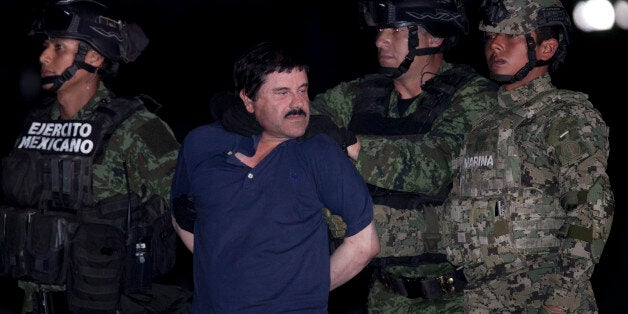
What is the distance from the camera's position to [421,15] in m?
5.06

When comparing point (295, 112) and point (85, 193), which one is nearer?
point (295, 112)

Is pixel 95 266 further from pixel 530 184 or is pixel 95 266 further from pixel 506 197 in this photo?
pixel 530 184

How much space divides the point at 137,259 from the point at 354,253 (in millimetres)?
1759

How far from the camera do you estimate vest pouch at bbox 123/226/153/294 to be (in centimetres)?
514

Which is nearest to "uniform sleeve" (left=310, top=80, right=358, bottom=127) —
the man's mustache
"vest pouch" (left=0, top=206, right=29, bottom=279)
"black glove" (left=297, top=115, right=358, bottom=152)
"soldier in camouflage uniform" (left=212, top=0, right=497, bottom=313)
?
"soldier in camouflage uniform" (left=212, top=0, right=497, bottom=313)

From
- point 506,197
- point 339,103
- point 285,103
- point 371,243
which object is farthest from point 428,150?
point 285,103

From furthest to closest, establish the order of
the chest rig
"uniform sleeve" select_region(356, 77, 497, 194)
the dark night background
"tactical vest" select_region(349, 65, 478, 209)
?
the dark night background
"tactical vest" select_region(349, 65, 478, 209)
"uniform sleeve" select_region(356, 77, 497, 194)
the chest rig

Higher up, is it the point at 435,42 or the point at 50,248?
the point at 435,42

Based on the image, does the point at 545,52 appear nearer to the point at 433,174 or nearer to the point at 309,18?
the point at 433,174

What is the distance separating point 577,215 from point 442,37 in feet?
5.05

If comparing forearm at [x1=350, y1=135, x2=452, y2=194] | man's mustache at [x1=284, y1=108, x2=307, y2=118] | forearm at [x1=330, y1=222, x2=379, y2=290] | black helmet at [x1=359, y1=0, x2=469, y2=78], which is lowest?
forearm at [x1=330, y1=222, x2=379, y2=290]

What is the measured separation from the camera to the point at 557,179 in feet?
13.9

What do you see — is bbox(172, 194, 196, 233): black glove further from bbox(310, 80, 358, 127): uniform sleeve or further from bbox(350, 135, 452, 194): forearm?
bbox(310, 80, 358, 127): uniform sleeve

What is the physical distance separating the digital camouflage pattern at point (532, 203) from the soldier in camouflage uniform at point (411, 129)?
0.18 m
